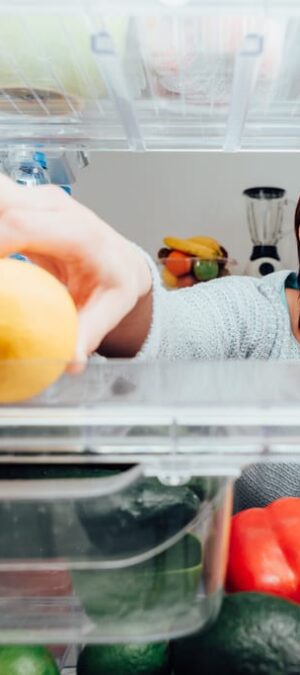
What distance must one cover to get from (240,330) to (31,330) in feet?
2.23

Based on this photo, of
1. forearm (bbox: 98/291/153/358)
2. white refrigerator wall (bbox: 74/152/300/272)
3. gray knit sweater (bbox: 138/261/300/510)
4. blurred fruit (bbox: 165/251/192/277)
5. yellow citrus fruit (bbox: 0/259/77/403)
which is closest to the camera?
yellow citrus fruit (bbox: 0/259/77/403)

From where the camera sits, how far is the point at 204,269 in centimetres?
204

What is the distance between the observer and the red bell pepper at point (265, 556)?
495 mm

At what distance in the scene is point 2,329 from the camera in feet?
1.34

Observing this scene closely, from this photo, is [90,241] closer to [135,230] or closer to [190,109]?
[190,109]

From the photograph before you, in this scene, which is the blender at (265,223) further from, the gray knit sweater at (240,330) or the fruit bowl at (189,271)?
the gray knit sweater at (240,330)

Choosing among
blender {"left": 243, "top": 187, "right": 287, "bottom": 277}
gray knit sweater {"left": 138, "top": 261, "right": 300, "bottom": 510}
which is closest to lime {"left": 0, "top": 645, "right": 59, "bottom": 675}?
gray knit sweater {"left": 138, "top": 261, "right": 300, "bottom": 510}

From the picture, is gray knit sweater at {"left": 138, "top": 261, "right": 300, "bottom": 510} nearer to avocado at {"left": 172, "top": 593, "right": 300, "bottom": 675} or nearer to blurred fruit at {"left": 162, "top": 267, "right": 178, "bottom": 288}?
avocado at {"left": 172, "top": 593, "right": 300, "bottom": 675}

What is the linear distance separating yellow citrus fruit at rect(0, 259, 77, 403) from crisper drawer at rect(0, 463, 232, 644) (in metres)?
0.05

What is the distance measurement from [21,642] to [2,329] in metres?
0.16

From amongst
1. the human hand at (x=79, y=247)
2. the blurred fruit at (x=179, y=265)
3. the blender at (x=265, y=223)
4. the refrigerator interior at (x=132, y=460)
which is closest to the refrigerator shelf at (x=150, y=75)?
the refrigerator interior at (x=132, y=460)

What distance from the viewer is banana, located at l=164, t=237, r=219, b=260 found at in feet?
6.84

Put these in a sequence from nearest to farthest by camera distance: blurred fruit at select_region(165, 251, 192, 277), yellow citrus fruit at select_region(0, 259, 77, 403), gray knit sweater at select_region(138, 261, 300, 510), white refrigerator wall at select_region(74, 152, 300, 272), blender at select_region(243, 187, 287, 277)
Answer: yellow citrus fruit at select_region(0, 259, 77, 403) < gray knit sweater at select_region(138, 261, 300, 510) < blurred fruit at select_region(165, 251, 192, 277) < blender at select_region(243, 187, 287, 277) < white refrigerator wall at select_region(74, 152, 300, 272)

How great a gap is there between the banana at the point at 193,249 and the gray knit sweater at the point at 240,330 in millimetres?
820
